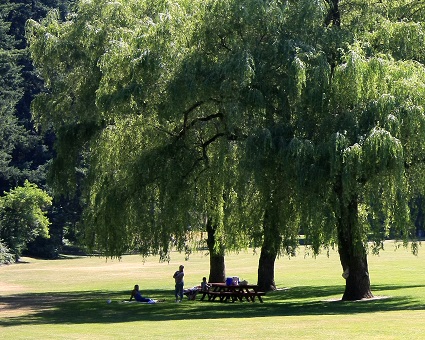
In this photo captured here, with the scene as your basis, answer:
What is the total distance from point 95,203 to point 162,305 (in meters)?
4.57

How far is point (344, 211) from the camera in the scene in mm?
24516

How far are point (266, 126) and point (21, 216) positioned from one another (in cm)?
5076

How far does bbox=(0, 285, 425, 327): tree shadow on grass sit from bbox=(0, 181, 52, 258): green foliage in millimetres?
35742

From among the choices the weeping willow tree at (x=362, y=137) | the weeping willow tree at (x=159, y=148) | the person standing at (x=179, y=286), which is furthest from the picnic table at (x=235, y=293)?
the weeping willow tree at (x=362, y=137)

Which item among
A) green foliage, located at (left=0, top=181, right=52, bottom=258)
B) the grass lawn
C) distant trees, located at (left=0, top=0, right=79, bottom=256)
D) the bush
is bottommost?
the grass lawn

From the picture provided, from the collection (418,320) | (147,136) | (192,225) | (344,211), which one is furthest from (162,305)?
(418,320)

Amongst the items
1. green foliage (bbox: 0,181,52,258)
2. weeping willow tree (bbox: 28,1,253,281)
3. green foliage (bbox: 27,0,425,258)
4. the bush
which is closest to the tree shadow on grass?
green foliage (bbox: 27,0,425,258)

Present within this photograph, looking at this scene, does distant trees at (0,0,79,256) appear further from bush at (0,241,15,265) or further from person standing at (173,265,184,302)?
person standing at (173,265,184,302)

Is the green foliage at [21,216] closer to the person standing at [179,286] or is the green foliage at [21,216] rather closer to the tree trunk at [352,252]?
the person standing at [179,286]

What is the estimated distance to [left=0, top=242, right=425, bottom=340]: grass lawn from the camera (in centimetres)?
1973

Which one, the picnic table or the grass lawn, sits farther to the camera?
the picnic table

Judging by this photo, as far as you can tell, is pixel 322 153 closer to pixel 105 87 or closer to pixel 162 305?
pixel 105 87

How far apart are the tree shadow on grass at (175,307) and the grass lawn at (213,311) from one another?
30mm

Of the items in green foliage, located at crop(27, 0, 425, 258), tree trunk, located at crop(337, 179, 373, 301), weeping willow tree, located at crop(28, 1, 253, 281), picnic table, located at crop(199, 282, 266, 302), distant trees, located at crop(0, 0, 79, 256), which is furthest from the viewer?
A: distant trees, located at crop(0, 0, 79, 256)
